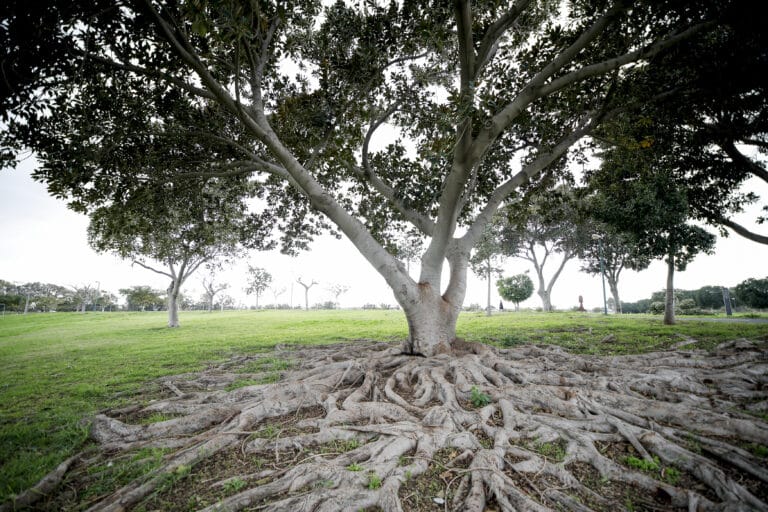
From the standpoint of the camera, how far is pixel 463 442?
3.63m

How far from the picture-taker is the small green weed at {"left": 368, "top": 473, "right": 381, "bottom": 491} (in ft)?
9.52

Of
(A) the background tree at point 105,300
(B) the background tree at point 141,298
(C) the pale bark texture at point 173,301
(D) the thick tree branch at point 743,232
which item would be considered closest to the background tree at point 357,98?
(D) the thick tree branch at point 743,232

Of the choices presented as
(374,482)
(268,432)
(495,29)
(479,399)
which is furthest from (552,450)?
(495,29)

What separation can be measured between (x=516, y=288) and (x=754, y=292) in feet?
71.6

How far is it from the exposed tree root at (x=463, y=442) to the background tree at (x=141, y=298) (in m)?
82.8

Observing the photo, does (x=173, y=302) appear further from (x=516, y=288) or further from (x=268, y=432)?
(x=516, y=288)

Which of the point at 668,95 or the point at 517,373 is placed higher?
the point at 668,95

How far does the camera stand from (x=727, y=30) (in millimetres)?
7246

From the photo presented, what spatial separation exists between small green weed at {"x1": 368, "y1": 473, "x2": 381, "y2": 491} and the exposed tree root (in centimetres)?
2

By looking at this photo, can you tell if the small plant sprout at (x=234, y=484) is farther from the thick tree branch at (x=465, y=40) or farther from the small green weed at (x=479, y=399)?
the thick tree branch at (x=465, y=40)

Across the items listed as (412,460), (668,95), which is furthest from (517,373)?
(668,95)

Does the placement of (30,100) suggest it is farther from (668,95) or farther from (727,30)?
(727,30)

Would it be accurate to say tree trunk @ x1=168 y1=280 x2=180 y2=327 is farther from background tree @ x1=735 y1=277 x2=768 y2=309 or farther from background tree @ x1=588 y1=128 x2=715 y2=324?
background tree @ x1=735 y1=277 x2=768 y2=309

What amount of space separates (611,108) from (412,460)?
29.6 ft
